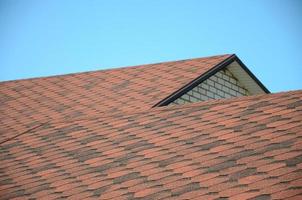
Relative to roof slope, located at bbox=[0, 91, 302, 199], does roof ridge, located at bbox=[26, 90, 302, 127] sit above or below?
above

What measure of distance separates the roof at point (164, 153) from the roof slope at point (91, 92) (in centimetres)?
27

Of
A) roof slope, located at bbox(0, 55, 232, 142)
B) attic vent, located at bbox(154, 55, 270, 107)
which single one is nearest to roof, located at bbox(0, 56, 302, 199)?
roof slope, located at bbox(0, 55, 232, 142)

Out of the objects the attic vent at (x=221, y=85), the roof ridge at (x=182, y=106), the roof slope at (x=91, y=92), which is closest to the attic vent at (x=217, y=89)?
the attic vent at (x=221, y=85)

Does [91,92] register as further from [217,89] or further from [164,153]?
[164,153]

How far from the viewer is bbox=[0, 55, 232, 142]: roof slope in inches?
459

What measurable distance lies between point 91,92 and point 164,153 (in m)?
5.10

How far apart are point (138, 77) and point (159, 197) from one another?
6792 mm

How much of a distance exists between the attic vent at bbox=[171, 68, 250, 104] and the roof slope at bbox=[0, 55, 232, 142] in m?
0.27

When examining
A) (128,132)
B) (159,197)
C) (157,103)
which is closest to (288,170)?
(159,197)

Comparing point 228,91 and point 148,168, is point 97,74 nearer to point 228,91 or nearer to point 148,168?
point 228,91

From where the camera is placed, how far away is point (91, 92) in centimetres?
1304

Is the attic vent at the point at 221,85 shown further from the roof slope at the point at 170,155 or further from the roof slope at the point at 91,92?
the roof slope at the point at 170,155

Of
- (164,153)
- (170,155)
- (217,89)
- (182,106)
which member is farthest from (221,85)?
(170,155)

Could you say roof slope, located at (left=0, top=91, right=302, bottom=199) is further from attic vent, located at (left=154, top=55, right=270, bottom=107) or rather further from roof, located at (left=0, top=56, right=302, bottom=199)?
attic vent, located at (left=154, top=55, right=270, bottom=107)
